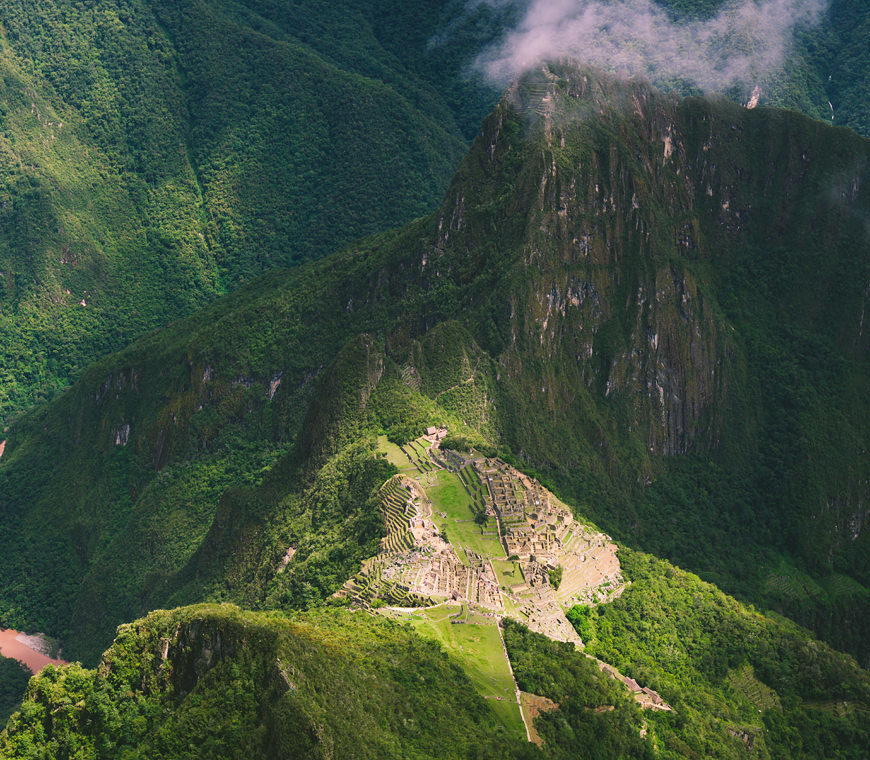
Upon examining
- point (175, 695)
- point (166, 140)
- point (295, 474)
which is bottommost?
point (175, 695)

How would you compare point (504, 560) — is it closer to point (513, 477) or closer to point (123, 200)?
point (513, 477)

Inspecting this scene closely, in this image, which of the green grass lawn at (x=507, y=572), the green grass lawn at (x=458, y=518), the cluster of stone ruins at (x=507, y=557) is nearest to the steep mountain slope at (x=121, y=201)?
the green grass lawn at (x=458, y=518)

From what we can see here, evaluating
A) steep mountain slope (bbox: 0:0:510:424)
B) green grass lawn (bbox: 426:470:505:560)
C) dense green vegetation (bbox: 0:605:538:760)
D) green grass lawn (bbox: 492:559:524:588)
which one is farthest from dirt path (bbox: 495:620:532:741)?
steep mountain slope (bbox: 0:0:510:424)

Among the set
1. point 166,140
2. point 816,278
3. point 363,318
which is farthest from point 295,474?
point 166,140

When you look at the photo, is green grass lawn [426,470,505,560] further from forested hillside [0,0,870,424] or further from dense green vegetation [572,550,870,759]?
forested hillside [0,0,870,424]

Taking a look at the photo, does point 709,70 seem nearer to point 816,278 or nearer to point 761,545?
point 816,278

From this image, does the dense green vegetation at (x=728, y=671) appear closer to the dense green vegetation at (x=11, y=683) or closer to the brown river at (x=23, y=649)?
the dense green vegetation at (x=11, y=683)
